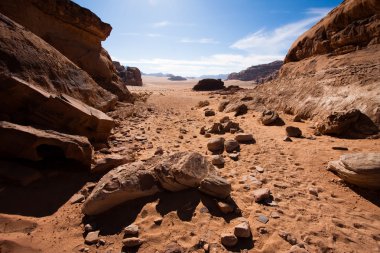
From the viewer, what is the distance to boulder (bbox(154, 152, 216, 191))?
329 cm

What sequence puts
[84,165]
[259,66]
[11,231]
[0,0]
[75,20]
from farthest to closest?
[259,66], [75,20], [0,0], [84,165], [11,231]

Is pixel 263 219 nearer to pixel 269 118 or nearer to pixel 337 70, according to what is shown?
pixel 269 118

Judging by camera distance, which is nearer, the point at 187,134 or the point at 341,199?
the point at 341,199

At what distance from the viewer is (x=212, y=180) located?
3.29 metres

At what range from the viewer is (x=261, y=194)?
3.34 metres

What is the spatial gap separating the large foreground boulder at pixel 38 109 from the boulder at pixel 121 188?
1962mm

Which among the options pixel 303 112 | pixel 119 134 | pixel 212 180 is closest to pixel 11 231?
pixel 212 180

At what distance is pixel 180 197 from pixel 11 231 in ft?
7.07

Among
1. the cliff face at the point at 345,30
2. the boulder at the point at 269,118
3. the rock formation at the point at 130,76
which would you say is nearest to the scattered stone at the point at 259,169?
the boulder at the point at 269,118

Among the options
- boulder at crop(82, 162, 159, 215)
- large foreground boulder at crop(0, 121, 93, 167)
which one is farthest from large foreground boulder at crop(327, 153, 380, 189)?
large foreground boulder at crop(0, 121, 93, 167)

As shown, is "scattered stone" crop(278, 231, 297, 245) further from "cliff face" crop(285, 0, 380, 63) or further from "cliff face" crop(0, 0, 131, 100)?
"cliff face" crop(0, 0, 131, 100)

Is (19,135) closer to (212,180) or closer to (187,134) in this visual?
(212,180)

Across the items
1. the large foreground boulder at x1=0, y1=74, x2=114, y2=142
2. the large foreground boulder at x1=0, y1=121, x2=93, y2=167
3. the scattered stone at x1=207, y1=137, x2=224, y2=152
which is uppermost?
the large foreground boulder at x1=0, y1=74, x2=114, y2=142

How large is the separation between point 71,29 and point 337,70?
12.2 meters
